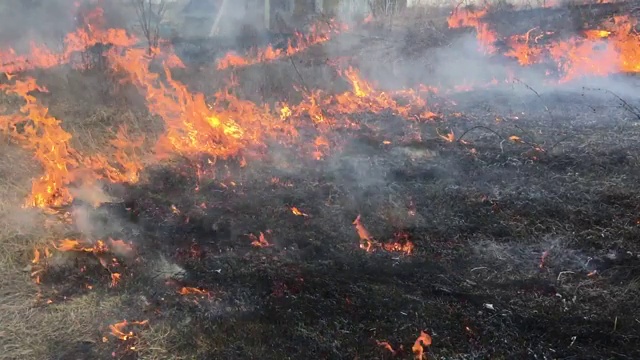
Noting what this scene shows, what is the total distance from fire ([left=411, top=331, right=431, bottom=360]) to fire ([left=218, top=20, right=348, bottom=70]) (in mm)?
7878

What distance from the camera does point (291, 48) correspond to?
36.8 ft

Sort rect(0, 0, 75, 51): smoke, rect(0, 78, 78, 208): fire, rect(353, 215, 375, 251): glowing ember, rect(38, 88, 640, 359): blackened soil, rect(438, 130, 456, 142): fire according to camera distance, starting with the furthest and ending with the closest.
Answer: rect(0, 0, 75, 51): smoke < rect(438, 130, 456, 142): fire < rect(0, 78, 78, 208): fire < rect(353, 215, 375, 251): glowing ember < rect(38, 88, 640, 359): blackened soil

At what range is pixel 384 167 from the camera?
590 cm

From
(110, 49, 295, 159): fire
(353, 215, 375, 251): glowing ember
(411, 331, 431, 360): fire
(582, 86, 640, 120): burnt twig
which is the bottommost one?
(411, 331, 431, 360): fire

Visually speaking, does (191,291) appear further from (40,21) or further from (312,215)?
(40,21)

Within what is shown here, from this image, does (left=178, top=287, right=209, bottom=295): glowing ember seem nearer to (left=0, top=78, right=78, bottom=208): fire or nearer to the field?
the field

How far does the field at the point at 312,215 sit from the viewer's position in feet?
10.9

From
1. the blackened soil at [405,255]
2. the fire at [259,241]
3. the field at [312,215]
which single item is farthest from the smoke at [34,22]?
the fire at [259,241]

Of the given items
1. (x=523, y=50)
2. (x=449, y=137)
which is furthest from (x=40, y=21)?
(x=523, y=50)

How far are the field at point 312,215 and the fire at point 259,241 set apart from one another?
0.09 ft

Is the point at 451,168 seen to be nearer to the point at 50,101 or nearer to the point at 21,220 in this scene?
the point at 21,220

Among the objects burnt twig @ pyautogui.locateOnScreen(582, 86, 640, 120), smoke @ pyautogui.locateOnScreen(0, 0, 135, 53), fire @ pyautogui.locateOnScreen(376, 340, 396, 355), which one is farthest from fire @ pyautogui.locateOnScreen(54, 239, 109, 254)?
smoke @ pyautogui.locateOnScreen(0, 0, 135, 53)

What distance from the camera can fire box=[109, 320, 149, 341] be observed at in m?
3.33

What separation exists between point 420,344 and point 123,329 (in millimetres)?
2154
